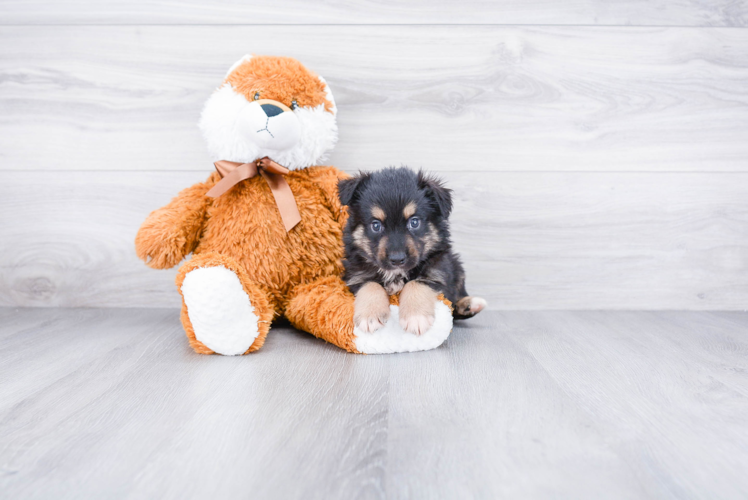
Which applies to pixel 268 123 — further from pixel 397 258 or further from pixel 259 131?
pixel 397 258

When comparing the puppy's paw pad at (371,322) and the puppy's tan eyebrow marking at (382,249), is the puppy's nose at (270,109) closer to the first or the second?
the puppy's tan eyebrow marking at (382,249)

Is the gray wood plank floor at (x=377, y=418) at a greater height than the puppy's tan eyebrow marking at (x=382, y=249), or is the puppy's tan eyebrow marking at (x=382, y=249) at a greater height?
the puppy's tan eyebrow marking at (x=382, y=249)

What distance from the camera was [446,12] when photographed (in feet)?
6.43

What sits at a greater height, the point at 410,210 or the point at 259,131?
the point at 259,131

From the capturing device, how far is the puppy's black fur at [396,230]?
1.45 metres

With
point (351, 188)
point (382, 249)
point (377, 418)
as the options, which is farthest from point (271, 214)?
point (377, 418)

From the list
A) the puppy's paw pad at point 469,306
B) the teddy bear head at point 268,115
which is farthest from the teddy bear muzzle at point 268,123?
the puppy's paw pad at point 469,306

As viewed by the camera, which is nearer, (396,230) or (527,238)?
(396,230)

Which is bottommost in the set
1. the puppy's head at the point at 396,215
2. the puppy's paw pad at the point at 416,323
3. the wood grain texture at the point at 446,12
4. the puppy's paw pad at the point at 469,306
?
the puppy's paw pad at the point at 469,306

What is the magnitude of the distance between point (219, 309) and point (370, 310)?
0.41m

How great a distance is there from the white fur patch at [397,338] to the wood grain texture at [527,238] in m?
0.64

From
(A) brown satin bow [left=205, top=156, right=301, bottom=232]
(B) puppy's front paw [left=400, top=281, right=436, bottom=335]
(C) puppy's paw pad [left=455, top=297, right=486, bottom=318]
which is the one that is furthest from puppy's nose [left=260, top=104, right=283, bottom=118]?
(C) puppy's paw pad [left=455, top=297, right=486, bottom=318]

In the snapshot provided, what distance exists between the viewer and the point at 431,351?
57.9 inches

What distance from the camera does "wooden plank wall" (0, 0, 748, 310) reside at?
196 centimetres
